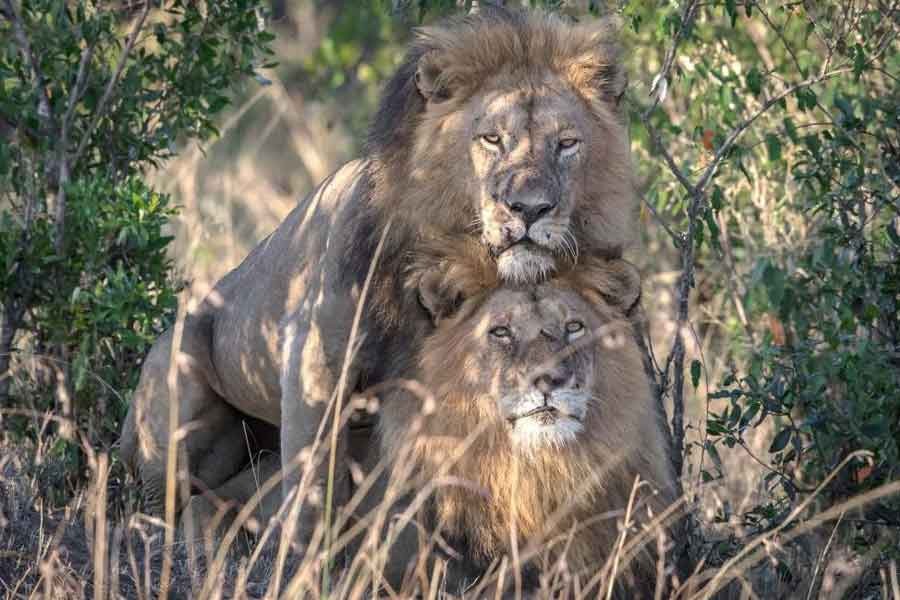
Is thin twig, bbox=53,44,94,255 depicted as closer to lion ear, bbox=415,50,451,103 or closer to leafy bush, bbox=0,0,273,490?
leafy bush, bbox=0,0,273,490

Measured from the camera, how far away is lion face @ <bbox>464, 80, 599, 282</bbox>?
432 cm

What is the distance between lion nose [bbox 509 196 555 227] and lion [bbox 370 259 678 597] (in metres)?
0.30

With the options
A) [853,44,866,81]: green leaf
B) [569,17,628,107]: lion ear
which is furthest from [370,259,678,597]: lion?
[853,44,866,81]: green leaf

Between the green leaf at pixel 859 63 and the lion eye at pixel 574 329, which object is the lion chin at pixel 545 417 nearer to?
the lion eye at pixel 574 329

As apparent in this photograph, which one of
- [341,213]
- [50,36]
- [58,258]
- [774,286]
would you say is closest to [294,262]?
[341,213]

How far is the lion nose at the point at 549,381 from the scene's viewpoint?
429 centimetres

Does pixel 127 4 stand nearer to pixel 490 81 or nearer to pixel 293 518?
pixel 490 81

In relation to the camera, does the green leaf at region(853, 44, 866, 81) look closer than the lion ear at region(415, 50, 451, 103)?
No

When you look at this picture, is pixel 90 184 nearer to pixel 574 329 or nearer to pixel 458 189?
pixel 458 189

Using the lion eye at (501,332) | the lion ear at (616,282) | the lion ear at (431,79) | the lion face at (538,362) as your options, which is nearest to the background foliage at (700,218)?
the lion ear at (616,282)

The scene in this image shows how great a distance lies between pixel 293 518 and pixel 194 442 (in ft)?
7.15

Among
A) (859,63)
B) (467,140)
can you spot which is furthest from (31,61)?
(859,63)

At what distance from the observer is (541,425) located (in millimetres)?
4336

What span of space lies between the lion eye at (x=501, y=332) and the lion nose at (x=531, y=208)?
336 millimetres
